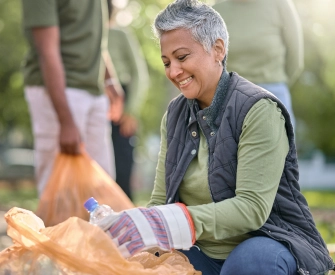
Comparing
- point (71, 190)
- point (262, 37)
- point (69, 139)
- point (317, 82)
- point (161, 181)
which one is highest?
point (262, 37)

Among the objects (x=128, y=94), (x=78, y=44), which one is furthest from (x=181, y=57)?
(x=128, y=94)

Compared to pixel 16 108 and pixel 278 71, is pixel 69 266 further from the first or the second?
pixel 16 108

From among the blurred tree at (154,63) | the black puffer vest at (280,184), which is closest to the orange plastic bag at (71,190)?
the black puffer vest at (280,184)

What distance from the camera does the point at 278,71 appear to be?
541 centimetres

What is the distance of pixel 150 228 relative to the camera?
9.35 ft

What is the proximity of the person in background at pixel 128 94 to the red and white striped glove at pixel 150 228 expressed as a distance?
525 centimetres

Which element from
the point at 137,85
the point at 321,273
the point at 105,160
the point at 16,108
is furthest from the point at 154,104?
the point at 321,273

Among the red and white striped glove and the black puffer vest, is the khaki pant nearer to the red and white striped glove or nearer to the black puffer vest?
the black puffer vest

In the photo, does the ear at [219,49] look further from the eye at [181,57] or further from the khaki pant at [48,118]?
the khaki pant at [48,118]

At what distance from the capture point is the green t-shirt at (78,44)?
5.25m

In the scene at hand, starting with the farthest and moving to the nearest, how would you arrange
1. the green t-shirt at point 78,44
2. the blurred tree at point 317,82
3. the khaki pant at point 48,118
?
the blurred tree at point 317,82 → the khaki pant at point 48,118 → the green t-shirt at point 78,44

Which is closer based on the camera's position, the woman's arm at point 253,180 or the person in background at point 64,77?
the woman's arm at point 253,180

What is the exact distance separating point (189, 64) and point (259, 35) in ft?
7.02

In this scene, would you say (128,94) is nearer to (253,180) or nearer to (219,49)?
(219,49)
